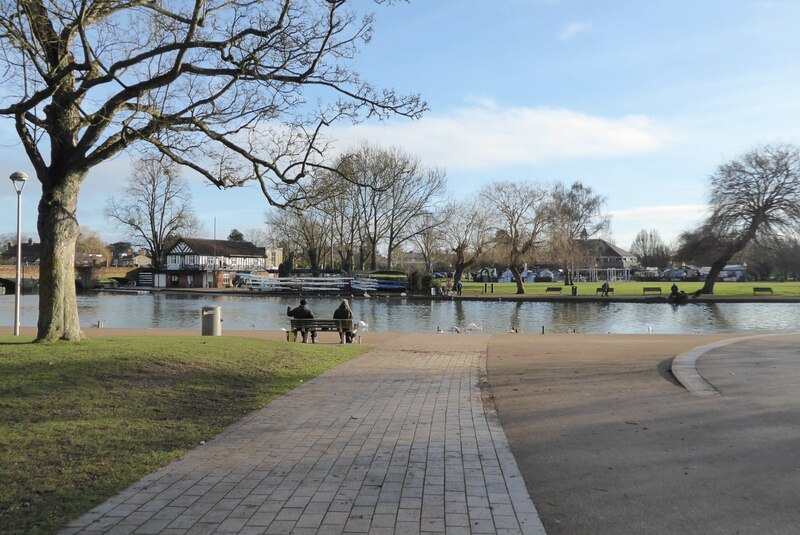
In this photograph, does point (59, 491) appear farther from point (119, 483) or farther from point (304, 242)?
point (304, 242)

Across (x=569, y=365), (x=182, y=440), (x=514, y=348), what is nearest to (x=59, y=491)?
(x=182, y=440)

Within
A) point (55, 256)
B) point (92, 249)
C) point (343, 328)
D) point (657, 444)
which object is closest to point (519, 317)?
point (343, 328)

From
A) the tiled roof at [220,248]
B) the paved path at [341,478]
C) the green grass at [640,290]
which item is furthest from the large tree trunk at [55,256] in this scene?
the tiled roof at [220,248]

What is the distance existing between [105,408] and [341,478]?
3761 millimetres

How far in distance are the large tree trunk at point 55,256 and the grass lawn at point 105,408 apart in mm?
833

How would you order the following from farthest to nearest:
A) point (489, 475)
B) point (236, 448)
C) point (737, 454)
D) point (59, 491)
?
1. point (236, 448)
2. point (737, 454)
3. point (489, 475)
4. point (59, 491)

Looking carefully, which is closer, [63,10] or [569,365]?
[63,10]

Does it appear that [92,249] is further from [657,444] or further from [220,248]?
[657,444]

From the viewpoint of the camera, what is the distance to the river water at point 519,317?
92.6 ft

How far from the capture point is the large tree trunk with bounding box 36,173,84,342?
1169 cm

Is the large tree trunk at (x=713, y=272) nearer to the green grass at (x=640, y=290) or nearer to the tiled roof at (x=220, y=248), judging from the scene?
the green grass at (x=640, y=290)

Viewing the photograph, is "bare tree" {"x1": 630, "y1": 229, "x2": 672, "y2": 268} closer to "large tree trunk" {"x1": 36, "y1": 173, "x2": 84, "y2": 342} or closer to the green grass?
the green grass

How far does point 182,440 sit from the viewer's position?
6562 mm

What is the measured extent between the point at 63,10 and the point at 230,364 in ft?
23.0
